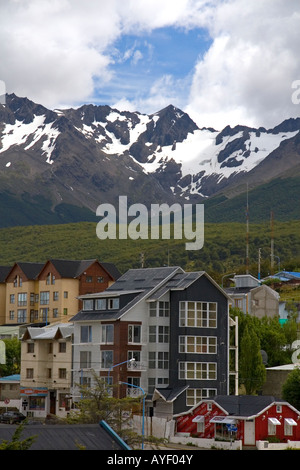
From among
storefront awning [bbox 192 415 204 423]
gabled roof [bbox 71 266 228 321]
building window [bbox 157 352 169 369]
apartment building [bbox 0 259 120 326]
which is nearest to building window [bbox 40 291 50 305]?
apartment building [bbox 0 259 120 326]

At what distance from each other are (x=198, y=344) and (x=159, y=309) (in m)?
4.63

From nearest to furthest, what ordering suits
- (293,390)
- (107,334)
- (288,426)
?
(288,426) < (293,390) < (107,334)

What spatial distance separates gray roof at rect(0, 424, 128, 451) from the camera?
32.4 m

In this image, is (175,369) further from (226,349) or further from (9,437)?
(9,437)

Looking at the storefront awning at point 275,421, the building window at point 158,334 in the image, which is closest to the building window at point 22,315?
the building window at point 158,334

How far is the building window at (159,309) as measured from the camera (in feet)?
267

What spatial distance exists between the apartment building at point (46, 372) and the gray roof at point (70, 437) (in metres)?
52.0

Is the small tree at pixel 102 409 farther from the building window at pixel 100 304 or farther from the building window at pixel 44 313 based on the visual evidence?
the building window at pixel 44 313

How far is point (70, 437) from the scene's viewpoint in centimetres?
3291

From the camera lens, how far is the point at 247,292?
4911 inches

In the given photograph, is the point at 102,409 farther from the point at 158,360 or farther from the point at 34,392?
the point at 34,392

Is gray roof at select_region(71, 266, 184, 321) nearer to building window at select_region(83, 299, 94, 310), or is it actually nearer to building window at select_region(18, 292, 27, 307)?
building window at select_region(83, 299, 94, 310)

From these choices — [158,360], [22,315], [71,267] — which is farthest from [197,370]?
[22,315]
